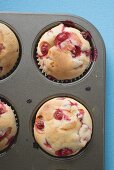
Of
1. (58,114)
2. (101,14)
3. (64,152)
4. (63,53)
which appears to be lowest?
(64,152)

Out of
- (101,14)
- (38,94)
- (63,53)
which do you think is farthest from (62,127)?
(101,14)

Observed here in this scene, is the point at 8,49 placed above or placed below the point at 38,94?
above

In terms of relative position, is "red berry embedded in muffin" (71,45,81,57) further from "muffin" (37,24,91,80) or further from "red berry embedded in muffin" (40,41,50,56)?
"red berry embedded in muffin" (40,41,50,56)

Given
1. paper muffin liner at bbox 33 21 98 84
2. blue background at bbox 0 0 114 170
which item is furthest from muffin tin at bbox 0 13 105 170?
blue background at bbox 0 0 114 170

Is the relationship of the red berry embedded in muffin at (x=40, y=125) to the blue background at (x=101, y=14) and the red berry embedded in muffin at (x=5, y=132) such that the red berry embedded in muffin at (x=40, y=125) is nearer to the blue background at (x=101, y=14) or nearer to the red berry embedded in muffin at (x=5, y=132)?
the red berry embedded in muffin at (x=5, y=132)

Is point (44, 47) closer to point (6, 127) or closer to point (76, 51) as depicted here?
point (76, 51)

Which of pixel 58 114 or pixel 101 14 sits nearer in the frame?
pixel 58 114
